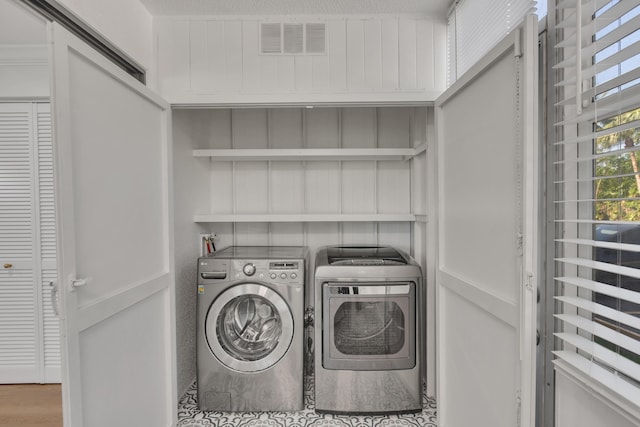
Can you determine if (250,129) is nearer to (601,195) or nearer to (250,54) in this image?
(250,54)

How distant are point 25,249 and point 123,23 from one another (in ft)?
5.94

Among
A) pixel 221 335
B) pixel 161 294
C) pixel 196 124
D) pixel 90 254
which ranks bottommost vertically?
pixel 221 335

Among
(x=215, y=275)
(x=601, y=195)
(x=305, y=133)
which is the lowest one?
(x=215, y=275)

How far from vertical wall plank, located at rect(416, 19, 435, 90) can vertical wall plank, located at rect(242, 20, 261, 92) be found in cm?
97

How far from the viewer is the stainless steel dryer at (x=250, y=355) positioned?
212 centimetres

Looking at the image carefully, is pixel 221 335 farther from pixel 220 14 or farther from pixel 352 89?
pixel 220 14

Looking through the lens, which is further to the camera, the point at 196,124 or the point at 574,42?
the point at 196,124

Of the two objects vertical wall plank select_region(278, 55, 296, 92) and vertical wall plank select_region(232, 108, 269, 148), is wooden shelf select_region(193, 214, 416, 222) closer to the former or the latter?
vertical wall plank select_region(232, 108, 269, 148)

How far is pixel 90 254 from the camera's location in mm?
1243

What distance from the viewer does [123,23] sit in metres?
1.67

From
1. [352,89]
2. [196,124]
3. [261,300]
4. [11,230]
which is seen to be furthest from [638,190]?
[11,230]

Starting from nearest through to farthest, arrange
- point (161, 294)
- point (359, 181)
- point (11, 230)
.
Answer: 1. point (161, 294)
2. point (11, 230)
3. point (359, 181)

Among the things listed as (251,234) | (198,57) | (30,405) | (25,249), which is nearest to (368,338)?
(251,234)

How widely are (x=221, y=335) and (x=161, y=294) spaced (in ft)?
1.72
